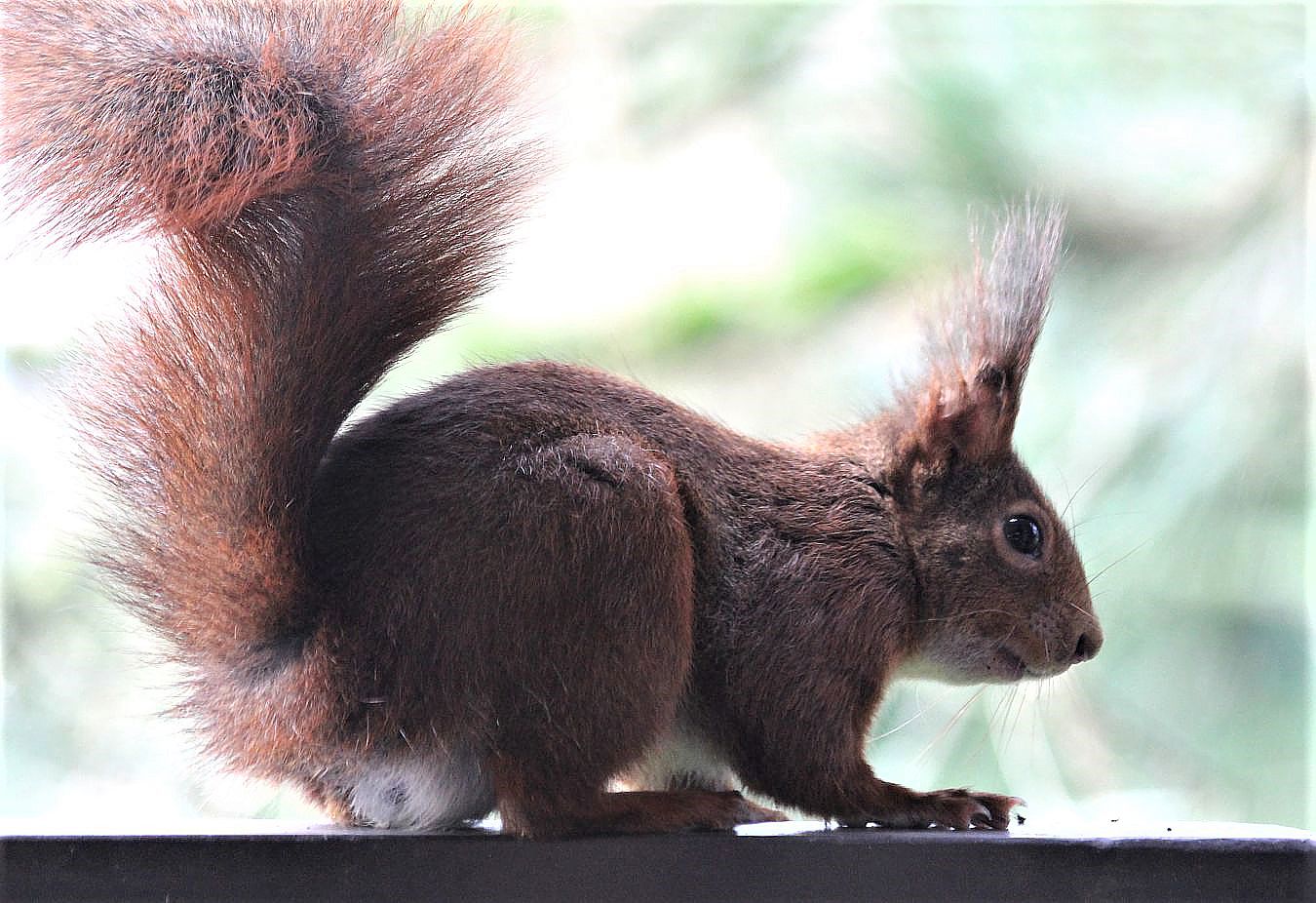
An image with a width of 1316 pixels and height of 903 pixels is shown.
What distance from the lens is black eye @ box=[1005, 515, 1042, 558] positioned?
1.35m

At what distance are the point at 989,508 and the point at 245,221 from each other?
0.77 metres

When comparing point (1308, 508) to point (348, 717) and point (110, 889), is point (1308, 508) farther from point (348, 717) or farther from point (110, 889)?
point (110, 889)

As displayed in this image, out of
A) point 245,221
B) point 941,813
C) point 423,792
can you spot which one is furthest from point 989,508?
point 245,221

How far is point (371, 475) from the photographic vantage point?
3.56 feet

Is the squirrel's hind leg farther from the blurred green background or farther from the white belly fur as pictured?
the blurred green background

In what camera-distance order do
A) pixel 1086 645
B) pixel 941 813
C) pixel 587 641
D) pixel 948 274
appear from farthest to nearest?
pixel 948 274, pixel 1086 645, pixel 941 813, pixel 587 641

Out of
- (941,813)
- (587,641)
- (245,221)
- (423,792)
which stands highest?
(245,221)

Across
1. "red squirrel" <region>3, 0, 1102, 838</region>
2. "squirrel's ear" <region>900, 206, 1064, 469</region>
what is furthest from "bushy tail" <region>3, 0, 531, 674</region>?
"squirrel's ear" <region>900, 206, 1064, 469</region>

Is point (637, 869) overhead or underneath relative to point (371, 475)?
underneath

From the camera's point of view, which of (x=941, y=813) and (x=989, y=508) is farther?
(x=989, y=508)

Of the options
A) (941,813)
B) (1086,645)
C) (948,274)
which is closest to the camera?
(941,813)

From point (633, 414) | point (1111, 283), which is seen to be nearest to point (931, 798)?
point (633, 414)

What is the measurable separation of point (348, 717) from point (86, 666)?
1.27 meters

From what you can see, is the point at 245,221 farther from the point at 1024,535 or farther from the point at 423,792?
the point at 1024,535
